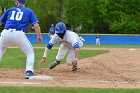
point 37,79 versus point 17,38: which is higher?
point 17,38

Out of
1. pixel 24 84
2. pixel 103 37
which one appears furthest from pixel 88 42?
pixel 24 84

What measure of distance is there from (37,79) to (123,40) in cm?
3913

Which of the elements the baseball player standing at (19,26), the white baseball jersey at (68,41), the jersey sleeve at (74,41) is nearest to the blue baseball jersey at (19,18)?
the baseball player standing at (19,26)

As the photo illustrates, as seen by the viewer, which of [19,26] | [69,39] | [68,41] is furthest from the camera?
[68,41]

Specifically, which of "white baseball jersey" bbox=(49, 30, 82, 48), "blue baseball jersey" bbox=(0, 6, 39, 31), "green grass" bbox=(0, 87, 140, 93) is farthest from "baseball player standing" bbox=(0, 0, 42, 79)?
"green grass" bbox=(0, 87, 140, 93)

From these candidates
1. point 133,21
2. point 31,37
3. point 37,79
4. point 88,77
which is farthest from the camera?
point 133,21

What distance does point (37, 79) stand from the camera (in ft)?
33.0

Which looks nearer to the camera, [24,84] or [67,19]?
[24,84]

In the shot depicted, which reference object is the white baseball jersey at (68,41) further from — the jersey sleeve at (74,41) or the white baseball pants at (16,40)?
the white baseball pants at (16,40)

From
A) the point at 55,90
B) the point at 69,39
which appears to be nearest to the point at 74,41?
the point at 69,39

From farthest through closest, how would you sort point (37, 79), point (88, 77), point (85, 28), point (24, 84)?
1. point (85, 28)
2. point (88, 77)
3. point (37, 79)
4. point (24, 84)

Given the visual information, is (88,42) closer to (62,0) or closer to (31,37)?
(31,37)

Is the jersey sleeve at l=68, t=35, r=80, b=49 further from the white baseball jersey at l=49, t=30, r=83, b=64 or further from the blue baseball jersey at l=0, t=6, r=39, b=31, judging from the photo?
the blue baseball jersey at l=0, t=6, r=39, b=31

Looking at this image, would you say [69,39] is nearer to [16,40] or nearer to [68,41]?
[68,41]
